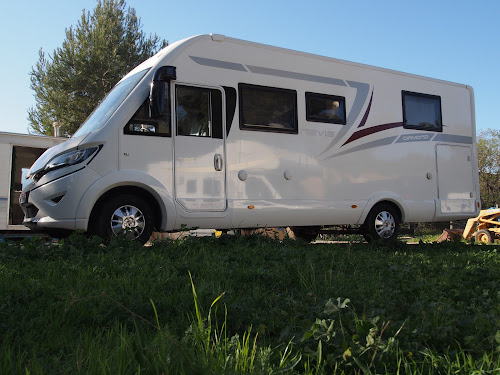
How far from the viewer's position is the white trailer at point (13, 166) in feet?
36.8

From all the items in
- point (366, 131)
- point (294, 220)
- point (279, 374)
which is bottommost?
point (279, 374)

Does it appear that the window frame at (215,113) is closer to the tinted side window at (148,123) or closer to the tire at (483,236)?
the tinted side window at (148,123)

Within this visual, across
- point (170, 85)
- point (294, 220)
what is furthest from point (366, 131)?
point (170, 85)

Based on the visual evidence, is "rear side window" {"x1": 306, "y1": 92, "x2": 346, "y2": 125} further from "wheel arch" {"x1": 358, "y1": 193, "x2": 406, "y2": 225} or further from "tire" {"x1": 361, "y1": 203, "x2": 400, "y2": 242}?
"tire" {"x1": 361, "y1": 203, "x2": 400, "y2": 242}

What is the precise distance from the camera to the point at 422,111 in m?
8.99

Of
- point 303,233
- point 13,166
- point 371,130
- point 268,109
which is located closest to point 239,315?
point 268,109

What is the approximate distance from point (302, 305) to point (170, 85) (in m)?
4.46

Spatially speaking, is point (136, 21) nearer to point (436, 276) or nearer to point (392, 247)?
point (392, 247)

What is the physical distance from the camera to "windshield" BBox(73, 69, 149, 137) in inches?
245

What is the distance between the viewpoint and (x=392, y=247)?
6.75 metres

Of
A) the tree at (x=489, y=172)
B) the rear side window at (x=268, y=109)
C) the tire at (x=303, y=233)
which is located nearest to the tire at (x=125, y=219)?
the rear side window at (x=268, y=109)

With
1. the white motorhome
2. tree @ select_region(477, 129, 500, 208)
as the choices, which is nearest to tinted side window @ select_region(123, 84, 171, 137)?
the white motorhome

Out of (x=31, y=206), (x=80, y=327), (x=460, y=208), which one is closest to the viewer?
(x=80, y=327)

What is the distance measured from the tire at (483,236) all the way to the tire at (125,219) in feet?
42.1
